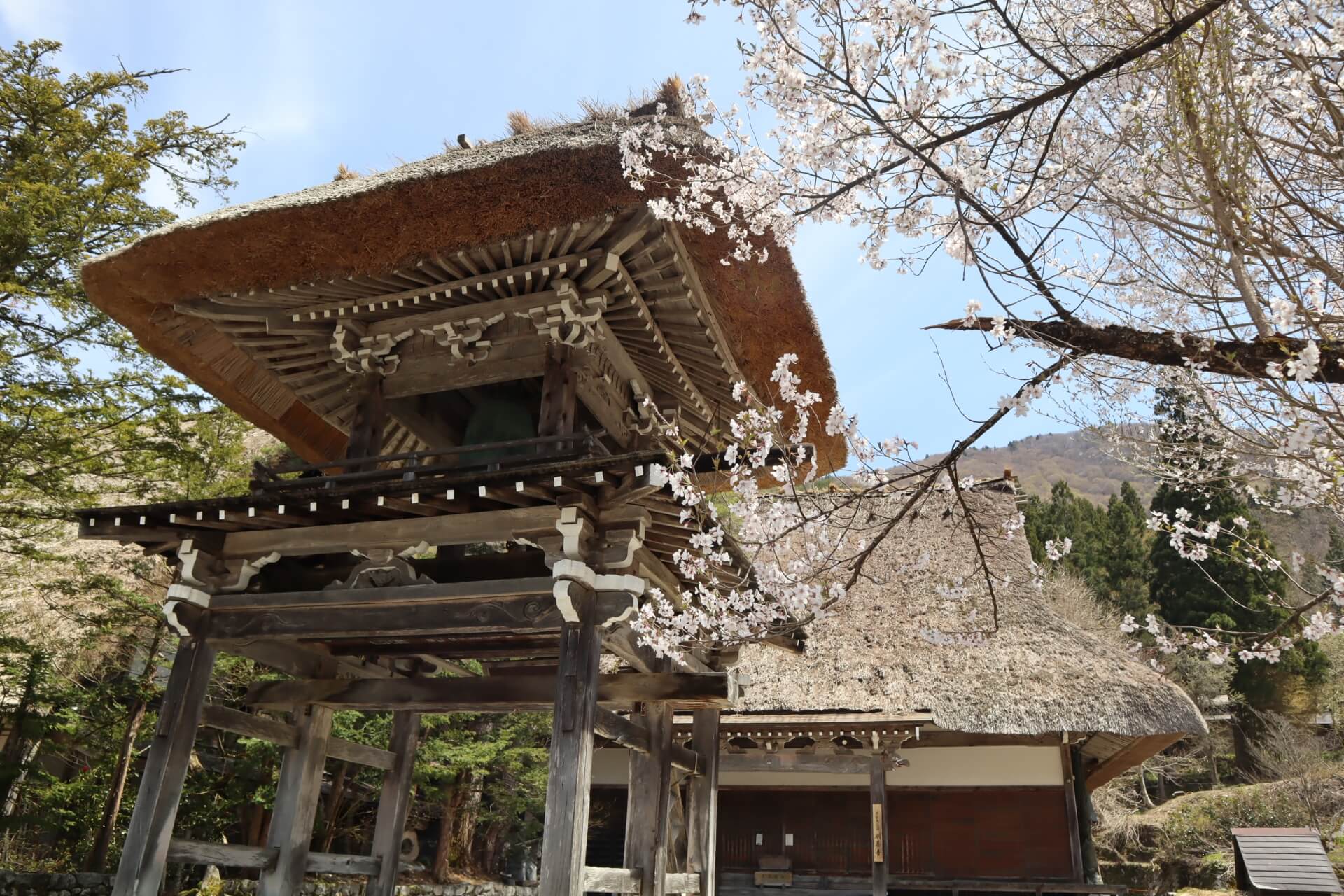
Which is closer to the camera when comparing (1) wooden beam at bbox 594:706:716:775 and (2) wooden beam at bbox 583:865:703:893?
(2) wooden beam at bbox 583:865:703:893

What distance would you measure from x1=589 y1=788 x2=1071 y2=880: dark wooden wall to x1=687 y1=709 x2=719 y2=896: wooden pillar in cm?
520

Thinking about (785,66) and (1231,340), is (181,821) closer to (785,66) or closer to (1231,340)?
(785,66)

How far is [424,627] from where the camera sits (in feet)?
18.3

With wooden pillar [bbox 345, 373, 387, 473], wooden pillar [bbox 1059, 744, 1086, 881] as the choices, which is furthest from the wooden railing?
wooden pillar [bbox 1059, 744, 1086, 881]

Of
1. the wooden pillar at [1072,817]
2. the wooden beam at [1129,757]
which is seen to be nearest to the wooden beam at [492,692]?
the wooden beam at [1129,757]

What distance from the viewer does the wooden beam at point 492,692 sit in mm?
6066

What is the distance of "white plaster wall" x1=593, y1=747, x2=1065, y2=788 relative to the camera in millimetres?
11078

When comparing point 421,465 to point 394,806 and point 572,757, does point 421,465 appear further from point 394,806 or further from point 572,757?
point 394,806

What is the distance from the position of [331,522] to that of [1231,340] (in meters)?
5.35

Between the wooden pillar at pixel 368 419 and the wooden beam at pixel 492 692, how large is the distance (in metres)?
1.76

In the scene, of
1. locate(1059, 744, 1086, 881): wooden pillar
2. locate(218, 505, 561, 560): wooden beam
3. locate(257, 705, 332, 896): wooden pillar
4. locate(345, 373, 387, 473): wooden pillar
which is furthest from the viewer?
locate(1059, 744, 1086, 881): wooden pillar

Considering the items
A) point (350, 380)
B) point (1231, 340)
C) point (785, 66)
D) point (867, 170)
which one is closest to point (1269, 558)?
point (1231, 340)

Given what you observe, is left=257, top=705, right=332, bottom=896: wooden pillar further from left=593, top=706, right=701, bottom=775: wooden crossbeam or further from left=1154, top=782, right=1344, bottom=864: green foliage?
left=1154, top=782, right=1344, bottom=864: green foliage

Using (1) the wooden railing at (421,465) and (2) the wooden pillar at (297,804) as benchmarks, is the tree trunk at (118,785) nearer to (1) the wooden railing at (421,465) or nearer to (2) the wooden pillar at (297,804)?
(2) the wooden pillar at (297,804)
